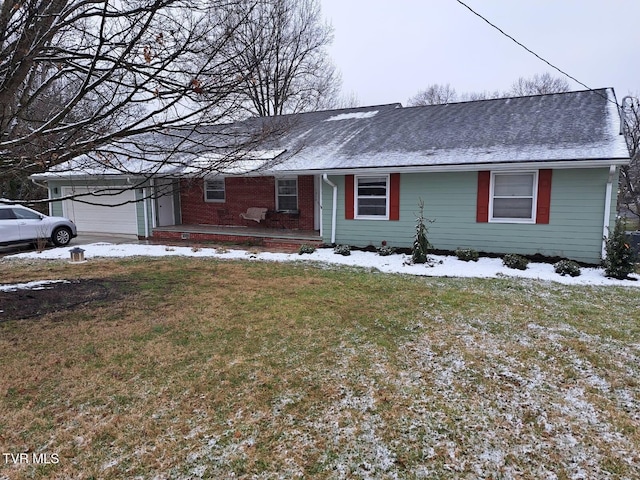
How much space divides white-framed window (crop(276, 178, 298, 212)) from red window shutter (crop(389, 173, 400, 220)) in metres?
4.02

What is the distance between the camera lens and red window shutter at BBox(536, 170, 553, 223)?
357 inches

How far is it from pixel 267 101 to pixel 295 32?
4.66 meters

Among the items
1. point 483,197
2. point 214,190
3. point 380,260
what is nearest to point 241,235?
point 214,190

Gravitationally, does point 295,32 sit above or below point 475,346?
above

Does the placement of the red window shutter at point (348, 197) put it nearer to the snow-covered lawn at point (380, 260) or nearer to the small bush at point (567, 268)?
the snow-covered lawn at point (380, 260)

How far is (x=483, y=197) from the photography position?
382 inches

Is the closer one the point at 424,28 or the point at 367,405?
the point at 367,405

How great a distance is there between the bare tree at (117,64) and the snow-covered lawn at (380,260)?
5.22 meters

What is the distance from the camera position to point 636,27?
8945mm

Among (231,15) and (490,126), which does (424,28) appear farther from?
(231,15)

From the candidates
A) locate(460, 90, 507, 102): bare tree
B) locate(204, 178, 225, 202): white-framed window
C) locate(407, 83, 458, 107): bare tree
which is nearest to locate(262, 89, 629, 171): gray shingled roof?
locate(204, 178, 225, 202): white-framed window


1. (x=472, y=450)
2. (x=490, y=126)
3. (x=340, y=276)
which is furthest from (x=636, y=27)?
(x=472, y=450)

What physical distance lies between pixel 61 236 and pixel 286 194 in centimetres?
730

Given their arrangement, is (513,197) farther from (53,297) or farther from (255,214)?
(53,297)
